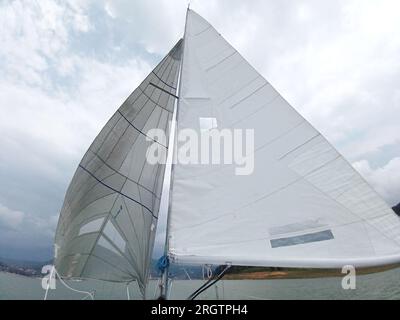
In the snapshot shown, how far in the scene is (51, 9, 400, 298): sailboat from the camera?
21.7 feet

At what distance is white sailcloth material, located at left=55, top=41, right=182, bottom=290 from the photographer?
28.3 feet

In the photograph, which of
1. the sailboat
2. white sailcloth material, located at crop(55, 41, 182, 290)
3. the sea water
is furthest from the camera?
the sea water

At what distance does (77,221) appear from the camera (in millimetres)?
8945

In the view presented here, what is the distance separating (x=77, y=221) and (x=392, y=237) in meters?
7.53

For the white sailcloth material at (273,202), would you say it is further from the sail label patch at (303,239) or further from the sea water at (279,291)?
the sea water at (279,291)

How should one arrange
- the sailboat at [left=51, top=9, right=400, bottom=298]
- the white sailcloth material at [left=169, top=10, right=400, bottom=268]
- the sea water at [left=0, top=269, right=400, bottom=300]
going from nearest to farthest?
the white sailcloth material at [left=169, top=10, right=400, bottom=268]
the sailboat at [left=51, top=9, right=400, bottom=298]
the sea water at [left=0, top=269, right=400, bottom=300]

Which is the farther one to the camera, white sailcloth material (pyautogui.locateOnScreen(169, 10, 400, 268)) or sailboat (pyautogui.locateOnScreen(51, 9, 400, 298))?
sailboat (pyautogui.locateOnScreen(51, 9, 400, 298))

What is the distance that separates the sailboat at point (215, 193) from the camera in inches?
260

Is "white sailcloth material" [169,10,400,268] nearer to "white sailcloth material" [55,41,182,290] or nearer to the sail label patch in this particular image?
the sail label patch

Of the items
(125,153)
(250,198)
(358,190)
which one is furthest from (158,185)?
(358,190)

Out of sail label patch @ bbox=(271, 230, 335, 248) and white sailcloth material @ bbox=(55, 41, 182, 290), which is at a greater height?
white sailcloth material @ bbox=(55, 41, 182, 290)

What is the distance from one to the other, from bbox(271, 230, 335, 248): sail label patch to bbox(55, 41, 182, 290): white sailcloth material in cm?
361

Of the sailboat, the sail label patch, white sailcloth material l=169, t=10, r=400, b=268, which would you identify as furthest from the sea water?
the sail label patch
